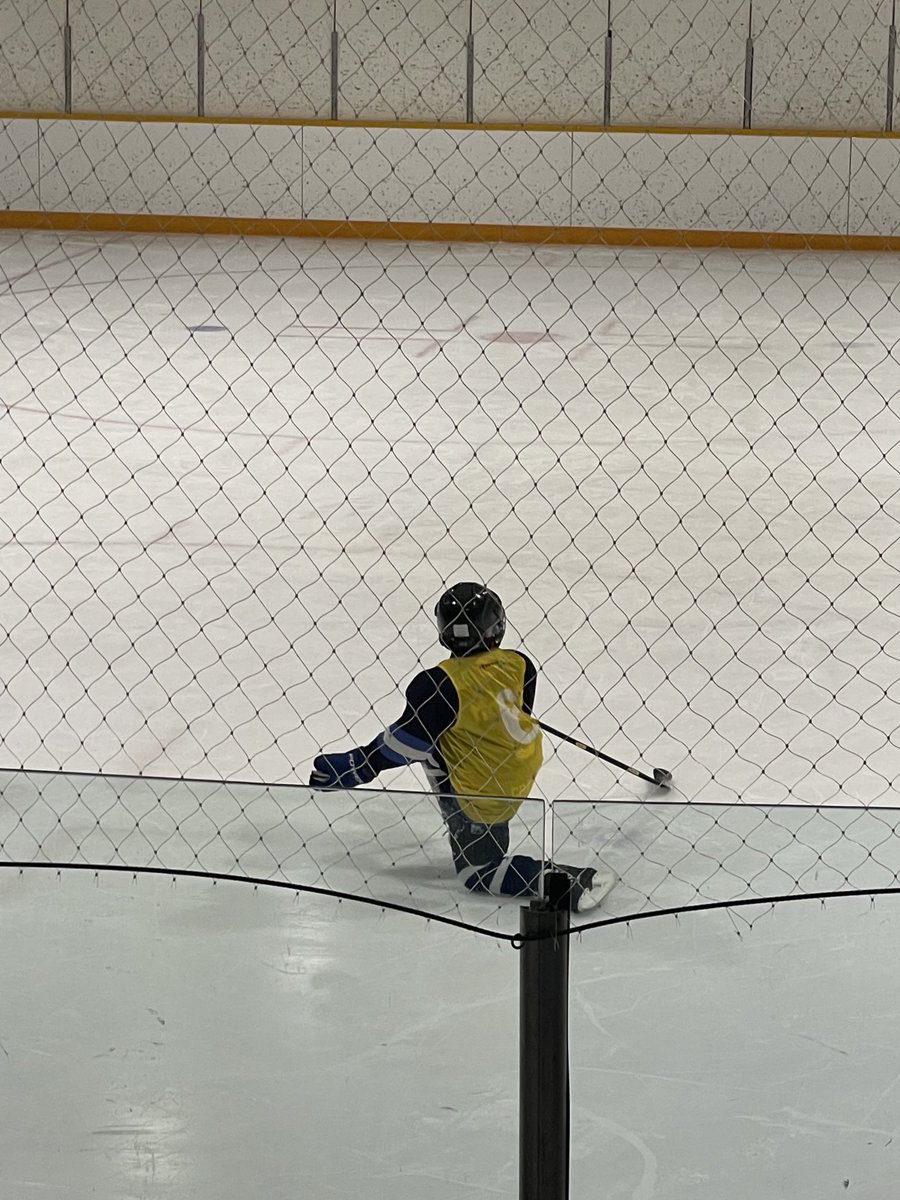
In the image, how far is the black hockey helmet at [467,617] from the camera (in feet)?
12.3

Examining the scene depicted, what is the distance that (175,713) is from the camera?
5055 millimetres

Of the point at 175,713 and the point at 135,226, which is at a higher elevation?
the point at 135,226

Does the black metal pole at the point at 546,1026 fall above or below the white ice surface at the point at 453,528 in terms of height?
below

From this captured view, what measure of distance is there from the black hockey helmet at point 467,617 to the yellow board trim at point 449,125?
9602 millimetres

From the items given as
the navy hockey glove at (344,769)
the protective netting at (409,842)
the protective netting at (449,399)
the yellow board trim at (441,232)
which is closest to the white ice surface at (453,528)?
the protective netting at (449,399)

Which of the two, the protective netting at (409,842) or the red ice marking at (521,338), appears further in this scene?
the red ice marking at (521,338)

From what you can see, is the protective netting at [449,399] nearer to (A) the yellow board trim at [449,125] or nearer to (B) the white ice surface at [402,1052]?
(A) the yellow board trim at [449,125]

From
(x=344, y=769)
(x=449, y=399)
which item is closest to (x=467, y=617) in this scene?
(x=344, y=769)

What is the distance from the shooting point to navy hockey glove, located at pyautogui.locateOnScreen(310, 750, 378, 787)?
381cm

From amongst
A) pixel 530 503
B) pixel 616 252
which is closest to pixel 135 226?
pixel 616 252

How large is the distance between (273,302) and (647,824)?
9044mm

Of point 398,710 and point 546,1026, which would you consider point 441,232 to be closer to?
point 398,710

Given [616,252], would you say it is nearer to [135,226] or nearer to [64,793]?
[135,226]

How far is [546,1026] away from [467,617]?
1646 millimetres
